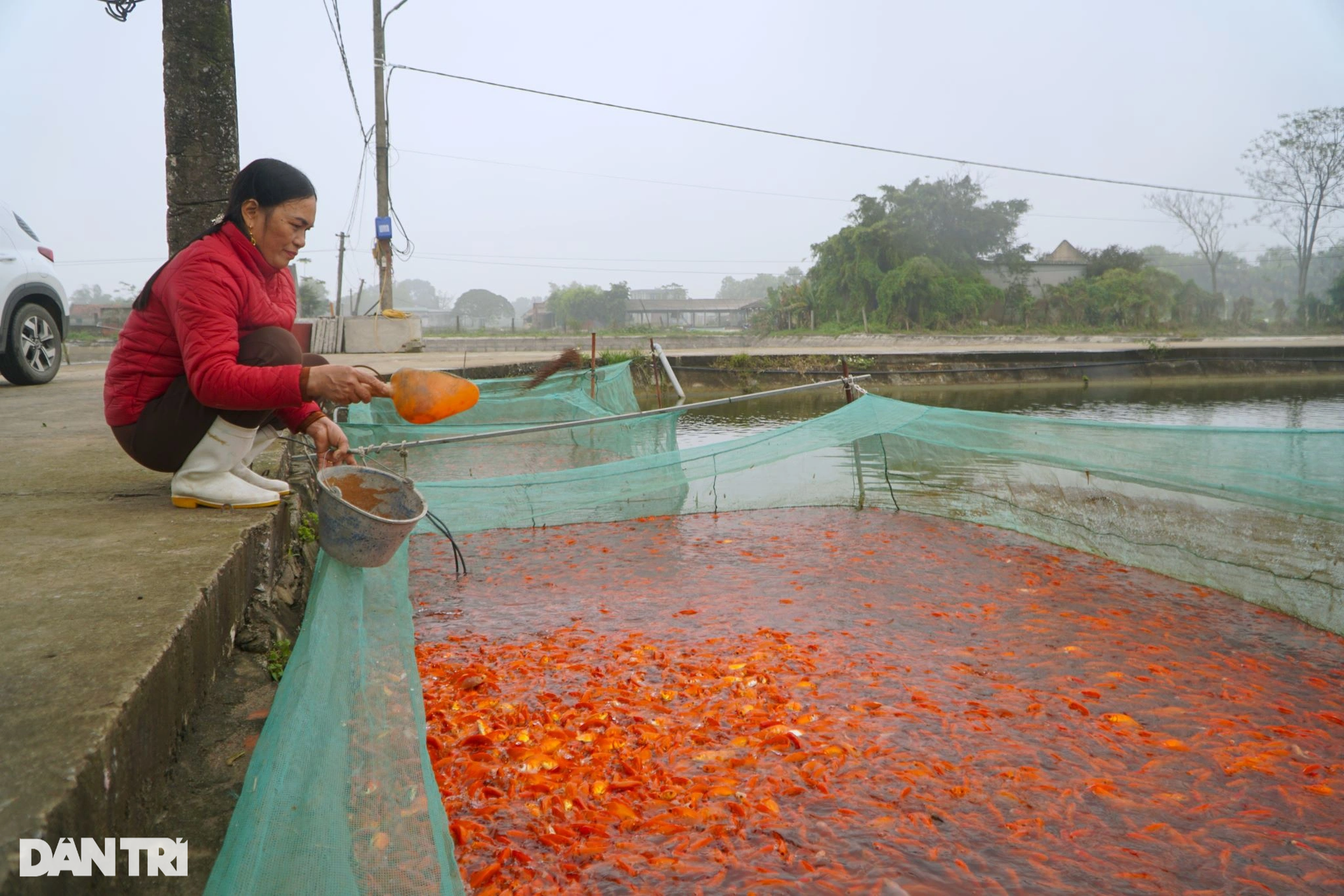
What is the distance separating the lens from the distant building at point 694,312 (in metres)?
61.2

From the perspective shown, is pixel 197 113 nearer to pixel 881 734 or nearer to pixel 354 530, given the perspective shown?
pixel 354 530

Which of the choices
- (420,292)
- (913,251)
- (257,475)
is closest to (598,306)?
(913,251)

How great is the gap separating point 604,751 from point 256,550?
1185 millimetres

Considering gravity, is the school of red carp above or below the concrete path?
below

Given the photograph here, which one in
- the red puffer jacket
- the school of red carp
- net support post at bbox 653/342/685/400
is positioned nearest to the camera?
the school of red carp

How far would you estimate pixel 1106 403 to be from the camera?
15.3 metres

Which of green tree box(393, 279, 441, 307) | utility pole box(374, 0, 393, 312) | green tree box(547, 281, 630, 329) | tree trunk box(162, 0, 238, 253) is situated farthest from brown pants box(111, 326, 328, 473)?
green tree box(393, 279, 441, 307)

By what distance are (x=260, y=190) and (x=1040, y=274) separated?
39.3 meters

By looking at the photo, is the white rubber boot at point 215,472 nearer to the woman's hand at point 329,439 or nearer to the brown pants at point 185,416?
the brown pants at point 185,416

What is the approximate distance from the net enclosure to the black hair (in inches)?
42.0

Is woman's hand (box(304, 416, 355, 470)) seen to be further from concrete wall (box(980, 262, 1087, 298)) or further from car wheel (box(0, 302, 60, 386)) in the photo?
concrete wall (box(980, 262, 1087, 298))

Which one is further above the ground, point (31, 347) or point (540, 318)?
point (540, 318)

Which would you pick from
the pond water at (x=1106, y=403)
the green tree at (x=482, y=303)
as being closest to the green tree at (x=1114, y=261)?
the pond water at (x=1106, y=403)

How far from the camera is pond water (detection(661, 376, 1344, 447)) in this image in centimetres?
1238
